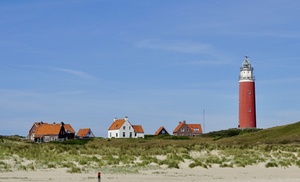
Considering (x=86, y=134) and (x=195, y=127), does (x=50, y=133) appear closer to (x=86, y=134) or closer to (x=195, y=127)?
(x=86, y=134)

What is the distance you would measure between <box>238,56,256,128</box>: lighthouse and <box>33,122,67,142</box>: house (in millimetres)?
30437

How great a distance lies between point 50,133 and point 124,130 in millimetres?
13047

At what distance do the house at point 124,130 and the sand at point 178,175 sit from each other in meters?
67.8

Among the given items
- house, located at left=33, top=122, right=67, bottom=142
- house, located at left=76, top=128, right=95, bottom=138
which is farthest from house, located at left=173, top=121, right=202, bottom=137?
house, located at left=33, top=122, right=67, bottom=142

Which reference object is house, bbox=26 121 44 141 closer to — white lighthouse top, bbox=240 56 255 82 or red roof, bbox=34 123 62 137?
red roof, bbox=34 123 62 137

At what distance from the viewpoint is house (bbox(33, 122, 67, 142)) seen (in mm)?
94438

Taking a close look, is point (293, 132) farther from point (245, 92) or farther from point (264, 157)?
point (264, 157)

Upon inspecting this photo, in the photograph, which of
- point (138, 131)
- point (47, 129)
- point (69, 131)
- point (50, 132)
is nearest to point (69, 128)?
point (69, 131)

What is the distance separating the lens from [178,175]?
87.6 feet

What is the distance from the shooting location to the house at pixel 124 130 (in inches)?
3858

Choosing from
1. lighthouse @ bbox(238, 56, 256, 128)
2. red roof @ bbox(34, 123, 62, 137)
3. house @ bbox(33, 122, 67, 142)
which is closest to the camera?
lighthouse @ bbox(238, 56, 256, 128)

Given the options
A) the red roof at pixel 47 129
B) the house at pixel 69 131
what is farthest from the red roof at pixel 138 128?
the red roof at pixel 47 129

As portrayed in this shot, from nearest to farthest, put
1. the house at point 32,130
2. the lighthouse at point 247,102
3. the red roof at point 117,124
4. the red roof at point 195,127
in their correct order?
1. the lighthouse at point 247,102
2. the red roof at point 117,124
3. the house at point 32,130
4. the red roof at point 195,127

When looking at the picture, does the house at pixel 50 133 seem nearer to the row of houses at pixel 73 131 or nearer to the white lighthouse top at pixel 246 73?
the row of houses at pixel 73 131
